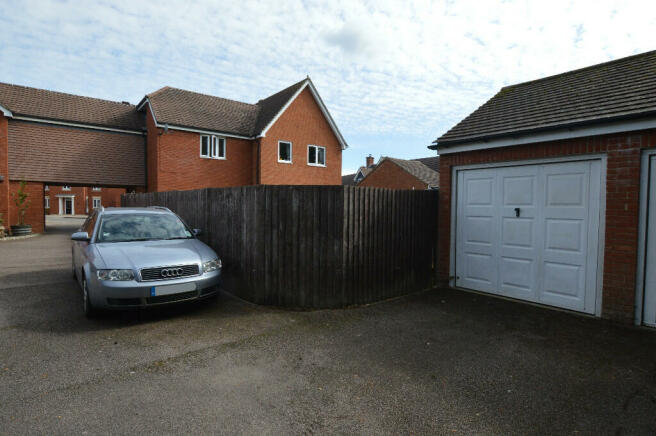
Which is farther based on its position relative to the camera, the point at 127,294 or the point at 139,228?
the point at 139,228

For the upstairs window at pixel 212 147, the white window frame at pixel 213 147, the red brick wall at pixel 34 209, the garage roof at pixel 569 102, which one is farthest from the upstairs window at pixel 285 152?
the garage roof at pixel 569 102

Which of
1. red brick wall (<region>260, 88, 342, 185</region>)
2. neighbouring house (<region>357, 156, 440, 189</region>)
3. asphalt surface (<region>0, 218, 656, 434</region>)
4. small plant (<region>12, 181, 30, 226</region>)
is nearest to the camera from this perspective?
asphalt surface (<region>0, 218, 656, 434</region>)

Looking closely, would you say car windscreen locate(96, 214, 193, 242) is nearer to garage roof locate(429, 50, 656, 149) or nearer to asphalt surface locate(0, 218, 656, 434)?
asphalt surface locate(0, 218, 656, 434)

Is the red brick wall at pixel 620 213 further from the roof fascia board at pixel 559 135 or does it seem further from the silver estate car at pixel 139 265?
the silver estate car at pixel 139 265

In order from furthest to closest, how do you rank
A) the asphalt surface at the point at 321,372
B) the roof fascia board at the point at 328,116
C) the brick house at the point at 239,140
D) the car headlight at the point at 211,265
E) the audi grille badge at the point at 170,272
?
the roof fascia board at the point at 328,116 → the brick house at the point at 239,140 → the car headlight at the point at 211,265 → the audi grille badge at the point at 170,272 → the asphalt surface at the point at 321,372

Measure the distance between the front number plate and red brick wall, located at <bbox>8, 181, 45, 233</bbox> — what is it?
18.3 metres

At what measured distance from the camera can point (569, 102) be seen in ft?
21.0

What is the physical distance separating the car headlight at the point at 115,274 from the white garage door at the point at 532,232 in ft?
18.9

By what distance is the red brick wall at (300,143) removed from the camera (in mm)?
21578

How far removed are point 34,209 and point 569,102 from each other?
23.4 m

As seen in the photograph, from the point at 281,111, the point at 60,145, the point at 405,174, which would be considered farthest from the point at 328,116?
the point at 60,145

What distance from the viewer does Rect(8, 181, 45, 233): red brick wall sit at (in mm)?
18062

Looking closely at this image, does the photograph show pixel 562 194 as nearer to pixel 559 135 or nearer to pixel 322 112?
pixel 559 135

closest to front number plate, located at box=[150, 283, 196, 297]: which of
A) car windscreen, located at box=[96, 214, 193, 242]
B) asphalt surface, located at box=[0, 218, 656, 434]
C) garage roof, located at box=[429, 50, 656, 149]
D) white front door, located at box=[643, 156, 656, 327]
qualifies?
asphalt surface, located at box=[0, 218, 656, 434]
